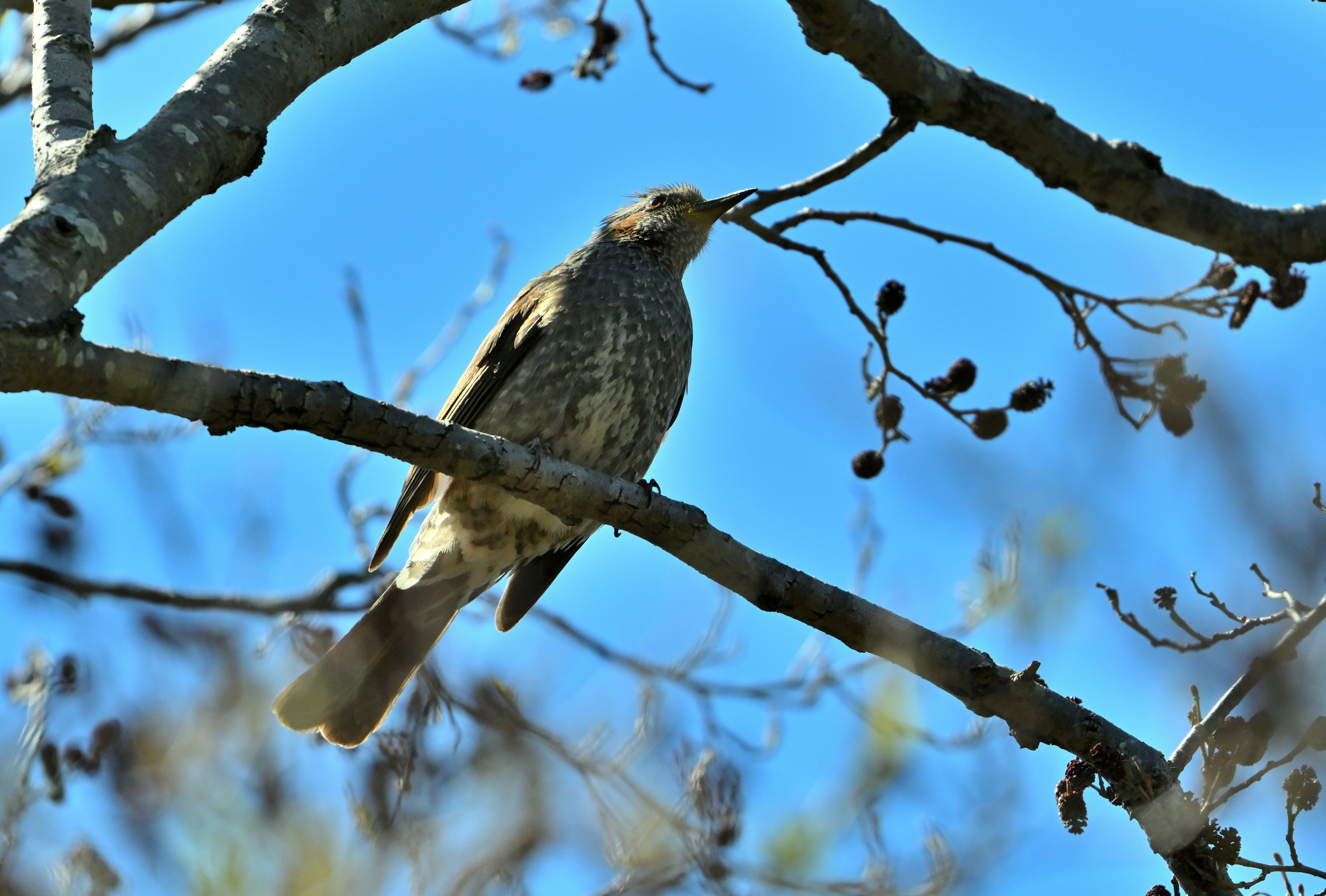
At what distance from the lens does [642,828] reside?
3547mm

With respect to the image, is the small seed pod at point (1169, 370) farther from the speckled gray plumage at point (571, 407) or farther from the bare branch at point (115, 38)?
the bare branch at point (115, 38)

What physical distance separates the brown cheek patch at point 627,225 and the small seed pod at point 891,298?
164cm

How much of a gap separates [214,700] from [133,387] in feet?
5.20

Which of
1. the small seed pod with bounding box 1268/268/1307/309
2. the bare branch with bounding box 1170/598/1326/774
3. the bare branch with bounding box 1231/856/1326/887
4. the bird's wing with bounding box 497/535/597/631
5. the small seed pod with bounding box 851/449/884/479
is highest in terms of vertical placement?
the small seed pod with bounding box 1268/268/1307/309

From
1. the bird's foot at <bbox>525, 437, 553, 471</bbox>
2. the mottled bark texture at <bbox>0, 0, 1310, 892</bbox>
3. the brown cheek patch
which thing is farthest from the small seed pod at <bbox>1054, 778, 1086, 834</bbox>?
the brown cheek patch

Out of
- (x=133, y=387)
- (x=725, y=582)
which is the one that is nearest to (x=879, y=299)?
(x=725, y=582)

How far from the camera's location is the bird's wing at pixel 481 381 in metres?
4.54

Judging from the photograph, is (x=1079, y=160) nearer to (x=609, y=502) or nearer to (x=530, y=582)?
(x=609, y=502)

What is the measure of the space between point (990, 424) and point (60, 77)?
300 cm

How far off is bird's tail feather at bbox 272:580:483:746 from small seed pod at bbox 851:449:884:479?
1.64m

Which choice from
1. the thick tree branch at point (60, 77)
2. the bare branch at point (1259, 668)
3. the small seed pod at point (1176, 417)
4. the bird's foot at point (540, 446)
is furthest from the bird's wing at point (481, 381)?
the bare branch at point (1259, 668)

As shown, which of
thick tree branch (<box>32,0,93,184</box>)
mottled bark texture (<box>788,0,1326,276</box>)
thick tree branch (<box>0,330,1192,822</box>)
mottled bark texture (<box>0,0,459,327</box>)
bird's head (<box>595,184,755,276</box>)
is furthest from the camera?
bird's head (<box>595,184,755,276</box>)

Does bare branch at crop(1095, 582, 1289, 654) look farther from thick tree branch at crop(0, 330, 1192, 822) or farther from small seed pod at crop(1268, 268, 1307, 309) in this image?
small seed pod at crop(1268, 268, 1307, 309)

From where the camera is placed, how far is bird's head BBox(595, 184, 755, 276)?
545 centimetres
